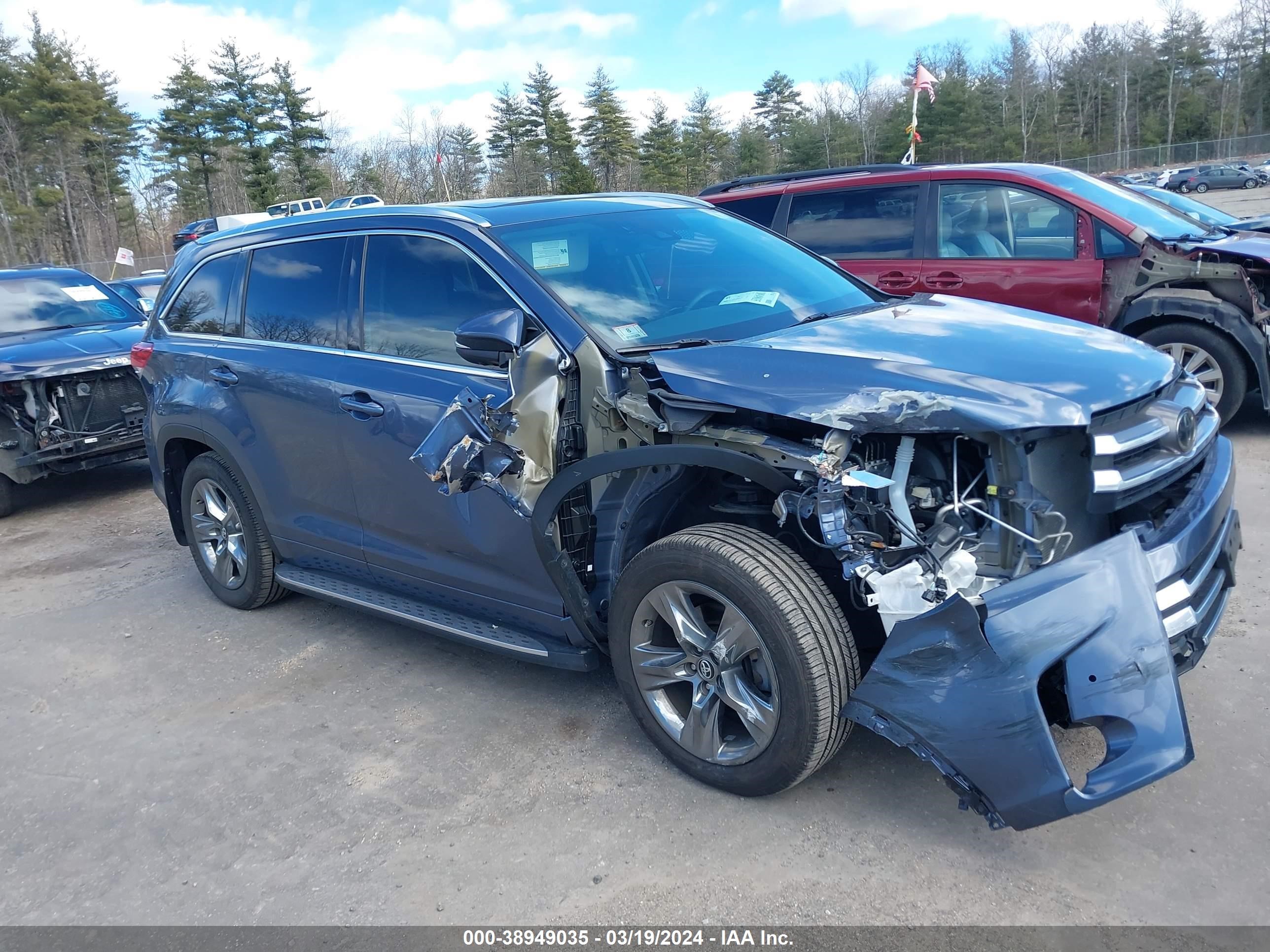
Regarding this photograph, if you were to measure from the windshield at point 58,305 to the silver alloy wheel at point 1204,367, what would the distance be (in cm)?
862

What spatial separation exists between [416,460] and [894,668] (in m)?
1.82

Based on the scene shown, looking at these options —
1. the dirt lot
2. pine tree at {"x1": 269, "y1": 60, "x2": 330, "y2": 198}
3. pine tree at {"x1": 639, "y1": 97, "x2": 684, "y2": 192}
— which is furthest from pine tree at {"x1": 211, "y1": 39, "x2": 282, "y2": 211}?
the dirt lot

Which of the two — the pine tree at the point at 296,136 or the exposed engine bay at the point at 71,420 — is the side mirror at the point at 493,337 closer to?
the exposed engine bay at the point at 71,420

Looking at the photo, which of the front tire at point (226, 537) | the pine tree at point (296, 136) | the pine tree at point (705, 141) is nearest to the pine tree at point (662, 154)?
the pine tree at point (705, 141)

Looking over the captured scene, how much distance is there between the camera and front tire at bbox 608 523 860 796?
9.12 feet

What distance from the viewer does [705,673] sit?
3055mm

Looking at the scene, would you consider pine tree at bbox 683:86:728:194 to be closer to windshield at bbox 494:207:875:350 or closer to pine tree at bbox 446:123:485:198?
pine tree at bbox 446:123:485:198

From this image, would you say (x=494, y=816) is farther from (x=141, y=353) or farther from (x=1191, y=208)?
(x=1191, y=208)

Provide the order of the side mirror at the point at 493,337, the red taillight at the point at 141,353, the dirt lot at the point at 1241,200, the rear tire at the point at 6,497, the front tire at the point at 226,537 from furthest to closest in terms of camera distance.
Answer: the dirt lot at the point at 1241,200 → the rear tire at the point at 6,497 → the red taillight at the point at 141,353 → the front tire at the point at 226,537 → the side mirror at the point at 493,337

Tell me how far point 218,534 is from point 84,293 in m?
5.27

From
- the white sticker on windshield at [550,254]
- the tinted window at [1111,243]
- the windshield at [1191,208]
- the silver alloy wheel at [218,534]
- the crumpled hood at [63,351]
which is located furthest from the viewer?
the windshield at [1191,208]

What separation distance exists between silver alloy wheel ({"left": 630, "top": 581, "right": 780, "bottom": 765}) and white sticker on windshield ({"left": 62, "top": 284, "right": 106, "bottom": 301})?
8032 mm

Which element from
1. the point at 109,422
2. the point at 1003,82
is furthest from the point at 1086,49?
the point at 109,422

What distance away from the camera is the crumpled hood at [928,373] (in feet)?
8.76
